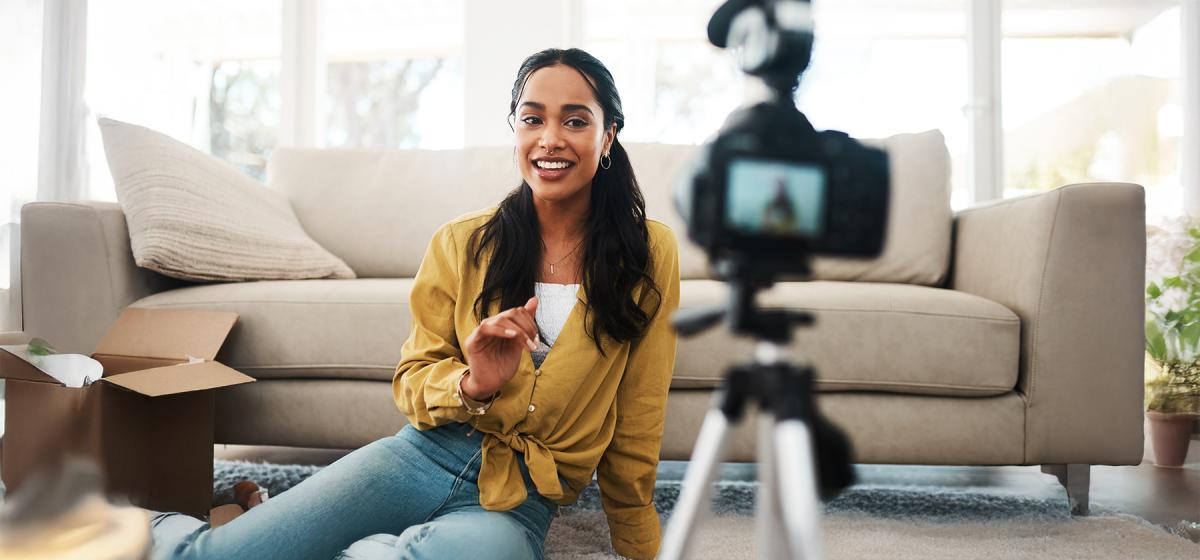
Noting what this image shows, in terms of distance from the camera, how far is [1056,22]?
2.90m

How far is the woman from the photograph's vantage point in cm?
105

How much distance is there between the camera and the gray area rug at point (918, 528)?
130 cm

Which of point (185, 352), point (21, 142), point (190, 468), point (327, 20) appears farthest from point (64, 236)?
point (327, 20)

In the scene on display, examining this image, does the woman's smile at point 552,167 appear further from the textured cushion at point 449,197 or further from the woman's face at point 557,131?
the textured cushion at point 449,197

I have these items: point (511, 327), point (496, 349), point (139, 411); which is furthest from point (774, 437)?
point (139, 411)

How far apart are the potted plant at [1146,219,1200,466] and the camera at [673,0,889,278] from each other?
1.93 meters

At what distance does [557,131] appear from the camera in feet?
3.66

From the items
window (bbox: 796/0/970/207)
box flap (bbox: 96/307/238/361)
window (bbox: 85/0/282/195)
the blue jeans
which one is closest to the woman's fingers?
the blue jeans

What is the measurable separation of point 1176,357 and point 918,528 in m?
1.15

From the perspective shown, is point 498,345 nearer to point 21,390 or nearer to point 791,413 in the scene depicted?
point 791,413

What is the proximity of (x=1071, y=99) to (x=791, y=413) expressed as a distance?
306 centimetres

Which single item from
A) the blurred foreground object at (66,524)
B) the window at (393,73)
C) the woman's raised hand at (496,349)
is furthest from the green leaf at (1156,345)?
the window at (393,73)

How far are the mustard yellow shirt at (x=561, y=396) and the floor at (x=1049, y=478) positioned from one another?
72cm

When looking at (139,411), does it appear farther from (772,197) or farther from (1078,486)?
(1078,486)
